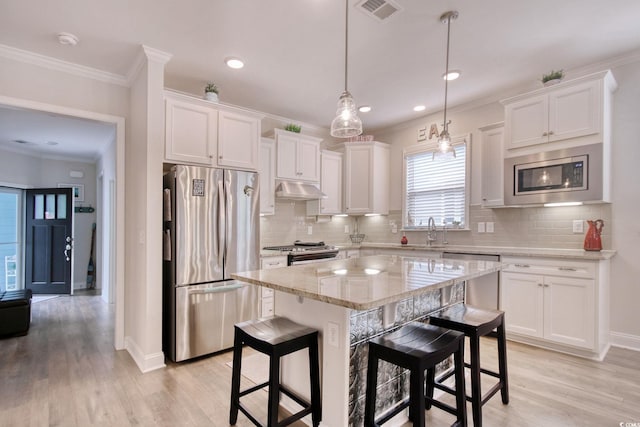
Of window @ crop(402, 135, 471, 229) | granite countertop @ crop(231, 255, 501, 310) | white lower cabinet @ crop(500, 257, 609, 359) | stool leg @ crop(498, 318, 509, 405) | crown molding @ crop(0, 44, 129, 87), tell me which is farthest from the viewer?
window @ crop(402, 135, 471, 229)

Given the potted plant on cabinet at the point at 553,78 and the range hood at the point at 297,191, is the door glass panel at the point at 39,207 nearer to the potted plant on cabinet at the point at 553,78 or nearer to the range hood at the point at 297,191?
Answer: the range hood at the point at 297,191

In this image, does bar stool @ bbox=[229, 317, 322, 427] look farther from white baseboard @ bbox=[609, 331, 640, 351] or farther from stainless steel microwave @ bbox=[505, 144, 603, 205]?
white baseboard @ bbox=[609, 331, 640, 351]

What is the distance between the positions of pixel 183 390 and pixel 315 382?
1263 millimetres

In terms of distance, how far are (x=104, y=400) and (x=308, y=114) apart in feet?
12.5

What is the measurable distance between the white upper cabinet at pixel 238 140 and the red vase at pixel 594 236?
3.46 m

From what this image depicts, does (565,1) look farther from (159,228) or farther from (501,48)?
(159,228)

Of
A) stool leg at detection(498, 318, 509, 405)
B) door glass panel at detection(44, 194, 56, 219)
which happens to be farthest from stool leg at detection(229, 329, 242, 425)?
door glass panel at detection(44, 194, 56, 219)

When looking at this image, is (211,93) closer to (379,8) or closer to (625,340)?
(379,8)

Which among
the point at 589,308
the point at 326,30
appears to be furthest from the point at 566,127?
the point at 326,30

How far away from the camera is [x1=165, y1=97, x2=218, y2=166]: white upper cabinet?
3002 mm

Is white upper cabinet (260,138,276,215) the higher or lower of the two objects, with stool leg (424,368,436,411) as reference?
higher

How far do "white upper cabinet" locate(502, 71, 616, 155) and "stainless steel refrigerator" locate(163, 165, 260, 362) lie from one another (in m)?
2.92

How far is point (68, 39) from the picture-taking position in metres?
2.57

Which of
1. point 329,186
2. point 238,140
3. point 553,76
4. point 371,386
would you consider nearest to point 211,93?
point 238,140
